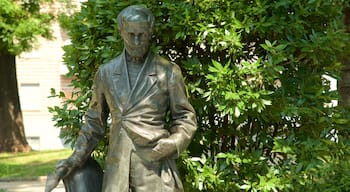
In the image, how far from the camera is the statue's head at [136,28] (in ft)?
12.8

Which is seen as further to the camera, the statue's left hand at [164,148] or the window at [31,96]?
the window at [31,96]

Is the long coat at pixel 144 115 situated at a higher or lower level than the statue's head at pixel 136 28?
lower

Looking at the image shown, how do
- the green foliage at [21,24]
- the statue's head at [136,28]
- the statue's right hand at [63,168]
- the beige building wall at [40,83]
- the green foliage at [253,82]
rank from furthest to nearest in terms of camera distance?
1. the beige building wall at [40,83]
2. the green foliage at [21,24]
3. the green foliage at [253,82]
4. the statue's right hand at [63,168]
5. the statue's head at [136,28]

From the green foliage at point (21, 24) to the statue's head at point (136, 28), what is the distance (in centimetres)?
1196

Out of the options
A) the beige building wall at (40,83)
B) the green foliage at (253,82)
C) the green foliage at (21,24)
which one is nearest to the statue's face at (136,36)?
the green foliage at (253,82)

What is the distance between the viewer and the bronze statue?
13.0 ft

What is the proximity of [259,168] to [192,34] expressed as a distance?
1.21 metres

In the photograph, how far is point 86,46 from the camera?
5.54 metres

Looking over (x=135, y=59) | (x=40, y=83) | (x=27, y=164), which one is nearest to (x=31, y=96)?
(x=40, y=83)

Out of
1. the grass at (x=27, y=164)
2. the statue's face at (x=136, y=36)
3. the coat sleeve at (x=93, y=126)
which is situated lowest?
the grass at (x=27, y=164)

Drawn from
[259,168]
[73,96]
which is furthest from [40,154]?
[259,168]

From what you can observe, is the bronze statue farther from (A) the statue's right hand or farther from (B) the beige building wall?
(B) the beige building wall

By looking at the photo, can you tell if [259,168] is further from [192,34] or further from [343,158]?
[192,34]

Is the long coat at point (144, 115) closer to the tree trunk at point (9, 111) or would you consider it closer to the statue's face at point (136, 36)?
the statue's face at point (136, 36)
